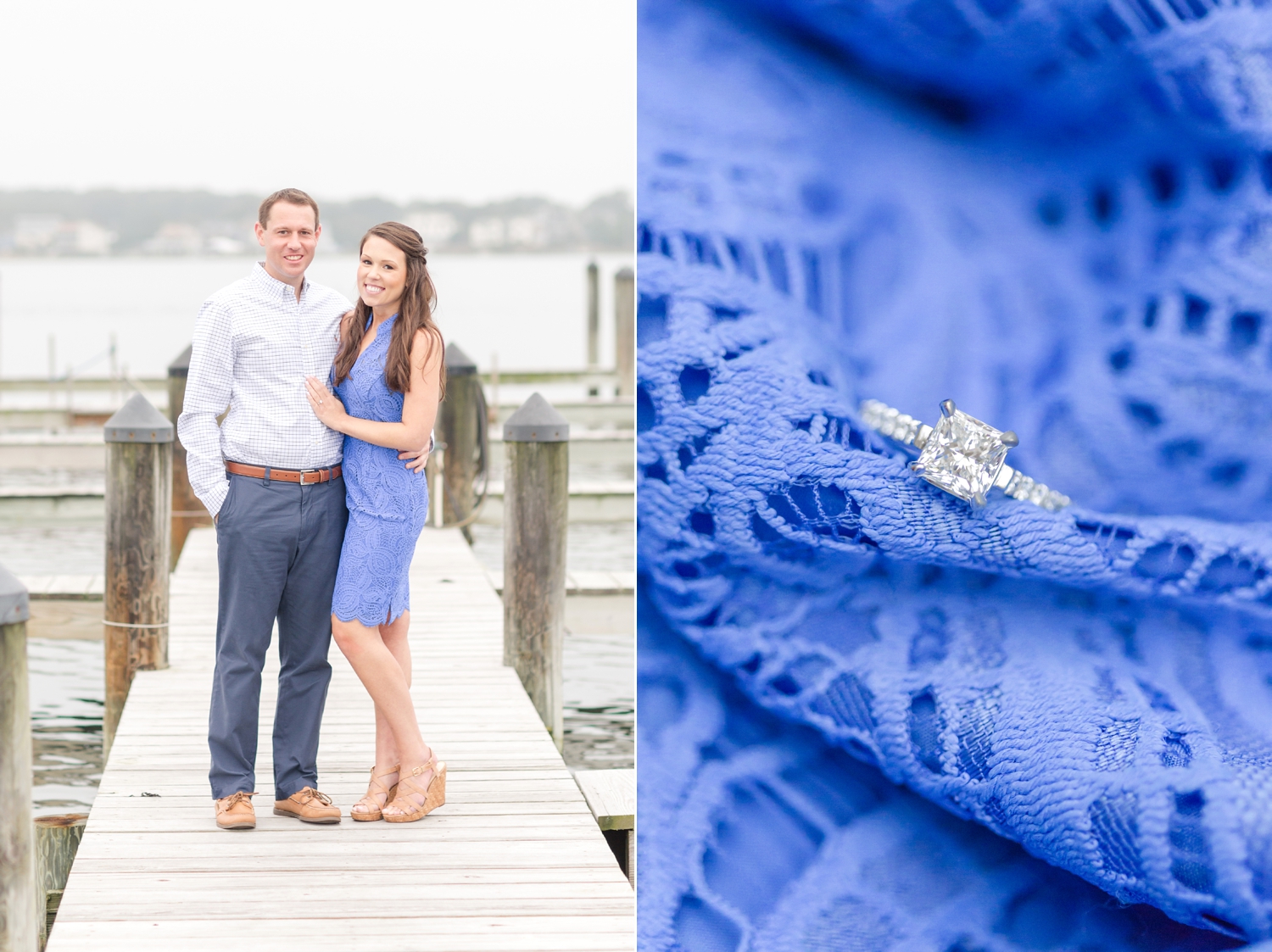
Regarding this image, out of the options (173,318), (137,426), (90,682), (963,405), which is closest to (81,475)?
(90,682)

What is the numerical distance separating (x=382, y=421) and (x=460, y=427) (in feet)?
13.1

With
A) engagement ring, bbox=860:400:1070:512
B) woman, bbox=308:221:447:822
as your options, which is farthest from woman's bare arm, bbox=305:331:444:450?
engagement ring, bbox=860:400:1070:512

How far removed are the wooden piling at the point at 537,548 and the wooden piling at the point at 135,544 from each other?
3.32 ft

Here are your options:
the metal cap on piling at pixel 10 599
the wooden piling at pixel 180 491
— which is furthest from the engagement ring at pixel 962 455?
the wooden piling at pixel 180 491

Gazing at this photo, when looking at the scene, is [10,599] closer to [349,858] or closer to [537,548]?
[349,858]

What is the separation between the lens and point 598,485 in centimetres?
778

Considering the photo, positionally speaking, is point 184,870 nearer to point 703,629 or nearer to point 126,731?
point 126,731

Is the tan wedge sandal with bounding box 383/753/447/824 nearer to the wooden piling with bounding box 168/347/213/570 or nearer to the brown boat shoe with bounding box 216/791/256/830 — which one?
the brown boat shoe with bounding box 216/791/256/830

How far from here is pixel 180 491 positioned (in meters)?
6.17

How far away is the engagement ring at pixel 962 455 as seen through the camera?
4.69 feet

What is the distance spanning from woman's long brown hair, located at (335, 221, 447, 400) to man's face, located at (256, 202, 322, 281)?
13cm

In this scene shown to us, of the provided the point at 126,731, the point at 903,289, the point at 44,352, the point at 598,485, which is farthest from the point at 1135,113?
the point at 44,352

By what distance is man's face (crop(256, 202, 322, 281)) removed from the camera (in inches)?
94.1

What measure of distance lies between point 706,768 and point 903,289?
59cm
